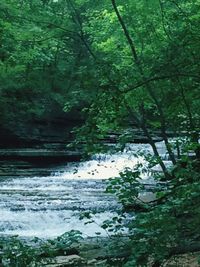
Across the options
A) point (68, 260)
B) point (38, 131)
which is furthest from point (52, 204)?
point (38, 131)

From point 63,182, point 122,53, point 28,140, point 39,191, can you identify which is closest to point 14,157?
point 28,140

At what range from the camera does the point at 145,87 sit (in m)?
8.72

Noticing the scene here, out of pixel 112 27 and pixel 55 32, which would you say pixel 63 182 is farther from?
pixel 55 32

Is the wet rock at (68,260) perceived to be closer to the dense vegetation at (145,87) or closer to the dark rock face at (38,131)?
the dense vegetation at (145,87)

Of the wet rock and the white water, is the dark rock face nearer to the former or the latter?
the white water

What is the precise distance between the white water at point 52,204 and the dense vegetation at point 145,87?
1.71 m

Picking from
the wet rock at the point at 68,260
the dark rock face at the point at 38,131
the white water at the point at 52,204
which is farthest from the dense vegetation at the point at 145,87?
the dark rock face at the point at 38,131

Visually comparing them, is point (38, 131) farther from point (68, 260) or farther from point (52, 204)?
point (68, 260)

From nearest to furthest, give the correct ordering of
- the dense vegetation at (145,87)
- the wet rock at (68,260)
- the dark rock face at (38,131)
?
the dense vegetation at (145,87) < the wet rock at (68,260) < the dark rock face at (38,131)

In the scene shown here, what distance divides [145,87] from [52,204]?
532 centimetres

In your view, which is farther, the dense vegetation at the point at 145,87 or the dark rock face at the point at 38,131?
the dark rock face at the point at 38,131

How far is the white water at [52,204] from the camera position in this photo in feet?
34.9

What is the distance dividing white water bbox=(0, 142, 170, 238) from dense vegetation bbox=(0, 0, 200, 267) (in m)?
1.71

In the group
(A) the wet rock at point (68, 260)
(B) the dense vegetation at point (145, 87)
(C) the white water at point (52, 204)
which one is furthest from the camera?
(C) the white water at point (52, 204)
